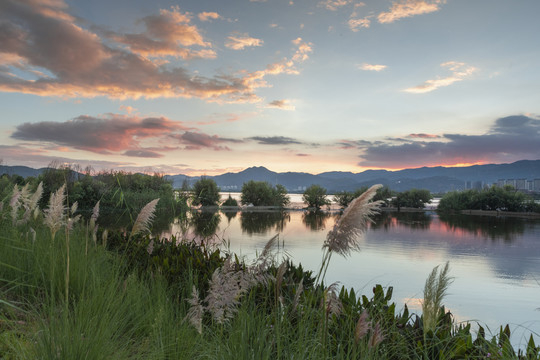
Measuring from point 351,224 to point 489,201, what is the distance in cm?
3274

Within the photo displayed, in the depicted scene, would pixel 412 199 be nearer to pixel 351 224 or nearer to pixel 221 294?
pixel 221 294

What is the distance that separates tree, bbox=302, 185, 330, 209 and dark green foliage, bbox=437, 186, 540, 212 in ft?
34.2

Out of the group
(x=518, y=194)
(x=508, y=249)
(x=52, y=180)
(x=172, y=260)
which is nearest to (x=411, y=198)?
(x=518, y=194)

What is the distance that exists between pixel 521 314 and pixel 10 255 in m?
7.80

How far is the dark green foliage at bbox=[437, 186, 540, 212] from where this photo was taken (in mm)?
27750

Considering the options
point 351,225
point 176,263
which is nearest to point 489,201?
point 176,263

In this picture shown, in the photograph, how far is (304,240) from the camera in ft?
42.4

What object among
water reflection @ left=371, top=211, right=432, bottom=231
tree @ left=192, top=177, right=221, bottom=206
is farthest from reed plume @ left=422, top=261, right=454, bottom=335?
tree @ left=192, top=177, right=221, bottom=206

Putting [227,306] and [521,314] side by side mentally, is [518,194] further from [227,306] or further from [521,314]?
[227,306]

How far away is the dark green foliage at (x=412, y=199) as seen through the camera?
34.2m

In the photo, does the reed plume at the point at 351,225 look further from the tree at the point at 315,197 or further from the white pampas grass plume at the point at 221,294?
the tree at the point at 315,197

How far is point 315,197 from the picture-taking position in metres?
34.1

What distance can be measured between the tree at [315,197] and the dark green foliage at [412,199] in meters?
6.95

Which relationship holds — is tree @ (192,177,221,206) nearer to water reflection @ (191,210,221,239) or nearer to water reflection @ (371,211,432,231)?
water reflection @ (191,210,221,239)
